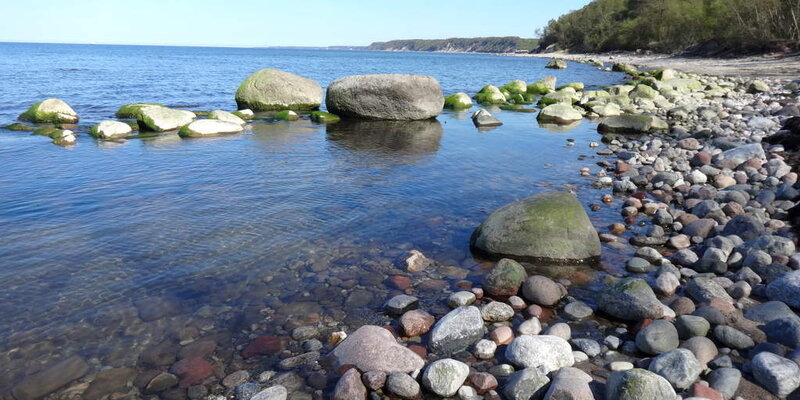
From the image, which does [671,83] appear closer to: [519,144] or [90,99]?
[519,144]

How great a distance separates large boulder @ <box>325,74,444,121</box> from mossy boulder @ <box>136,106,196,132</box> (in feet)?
20.5

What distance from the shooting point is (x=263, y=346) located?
488 cm

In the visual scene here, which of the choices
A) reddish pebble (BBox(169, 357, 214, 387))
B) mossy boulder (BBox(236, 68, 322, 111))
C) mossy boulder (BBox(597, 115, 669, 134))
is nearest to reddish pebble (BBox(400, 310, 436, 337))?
reddish pebble (BBox(169, 357, 214, 387))

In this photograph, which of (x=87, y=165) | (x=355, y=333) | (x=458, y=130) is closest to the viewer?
(x=355, y=333)

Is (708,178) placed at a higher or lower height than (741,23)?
lower

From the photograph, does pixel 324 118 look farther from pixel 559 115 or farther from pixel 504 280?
pixel 504 280

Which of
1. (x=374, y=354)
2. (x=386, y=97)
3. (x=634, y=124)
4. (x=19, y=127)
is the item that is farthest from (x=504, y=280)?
(x=19, y=127)

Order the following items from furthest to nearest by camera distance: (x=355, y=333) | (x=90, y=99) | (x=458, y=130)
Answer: (x=90, y=99), (x=458, y=130), (x=355, y=333)

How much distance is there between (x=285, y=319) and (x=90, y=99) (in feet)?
85.8

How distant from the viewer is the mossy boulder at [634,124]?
17.5 meters

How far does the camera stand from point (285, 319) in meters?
5.38

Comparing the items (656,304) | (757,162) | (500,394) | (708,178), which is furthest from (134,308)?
(757,162)

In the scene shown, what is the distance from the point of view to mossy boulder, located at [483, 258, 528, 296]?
233 inches

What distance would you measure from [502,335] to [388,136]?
1305 cm
